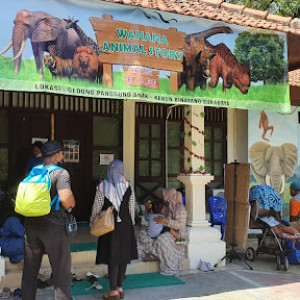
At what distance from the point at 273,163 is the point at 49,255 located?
621cm

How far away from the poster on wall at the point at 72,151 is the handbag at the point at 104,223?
353 centimetres

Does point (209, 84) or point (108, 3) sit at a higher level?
point (108, 3)

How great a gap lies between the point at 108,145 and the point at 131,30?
12.1 feet

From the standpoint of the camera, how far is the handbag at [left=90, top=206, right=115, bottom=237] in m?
4.37

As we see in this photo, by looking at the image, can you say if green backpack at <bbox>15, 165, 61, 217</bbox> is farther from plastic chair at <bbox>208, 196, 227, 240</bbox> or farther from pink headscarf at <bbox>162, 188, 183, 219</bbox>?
plastic chair at <bbox>208, 196, 227, 240</bbox>

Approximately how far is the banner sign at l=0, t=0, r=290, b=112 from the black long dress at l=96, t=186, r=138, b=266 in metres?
1.31

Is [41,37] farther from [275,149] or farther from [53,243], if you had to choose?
[275,149]

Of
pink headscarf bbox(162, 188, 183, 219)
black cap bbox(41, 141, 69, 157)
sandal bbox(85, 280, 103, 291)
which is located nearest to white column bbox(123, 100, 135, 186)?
pink headscarf bbox(162, 188, 183, 219)

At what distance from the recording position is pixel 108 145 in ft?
26.5

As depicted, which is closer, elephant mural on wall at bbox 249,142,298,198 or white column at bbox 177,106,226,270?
white column at bbox 177,106,226,270

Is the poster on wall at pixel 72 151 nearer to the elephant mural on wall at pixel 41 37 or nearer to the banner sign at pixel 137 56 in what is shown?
the banner sign at pixel 137 56

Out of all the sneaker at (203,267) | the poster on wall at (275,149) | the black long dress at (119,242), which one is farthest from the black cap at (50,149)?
the poster on wall at (275,149)

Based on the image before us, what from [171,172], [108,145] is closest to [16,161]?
[108,145]

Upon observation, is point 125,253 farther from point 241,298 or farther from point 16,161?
point 16,161
